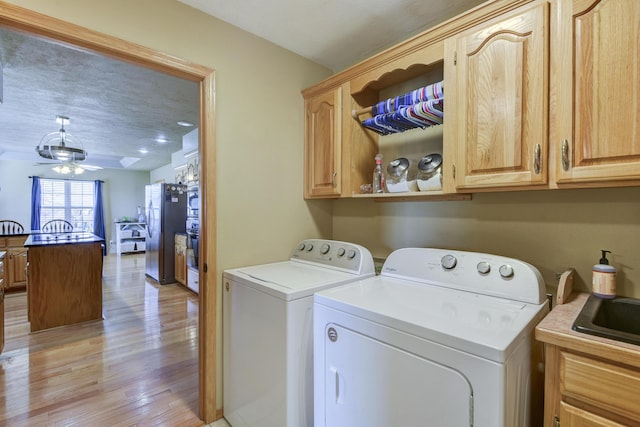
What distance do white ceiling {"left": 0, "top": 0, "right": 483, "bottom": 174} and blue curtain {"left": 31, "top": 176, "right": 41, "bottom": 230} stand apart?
2.54 m

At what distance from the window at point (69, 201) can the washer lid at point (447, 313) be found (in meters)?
8.95

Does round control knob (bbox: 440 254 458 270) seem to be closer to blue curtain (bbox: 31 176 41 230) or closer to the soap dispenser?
the soap dispenser

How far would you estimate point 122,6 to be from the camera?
1.44m

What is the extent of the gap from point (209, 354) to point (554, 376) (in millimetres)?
1671

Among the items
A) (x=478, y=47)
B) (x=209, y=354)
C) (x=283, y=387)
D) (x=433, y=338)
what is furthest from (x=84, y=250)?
(x=478, y=47)

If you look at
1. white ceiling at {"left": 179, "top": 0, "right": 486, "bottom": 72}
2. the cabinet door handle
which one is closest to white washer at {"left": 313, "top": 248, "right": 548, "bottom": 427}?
the cabinet door handle

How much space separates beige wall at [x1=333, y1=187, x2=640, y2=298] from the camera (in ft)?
4.04

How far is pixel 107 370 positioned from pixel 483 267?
9.25ft

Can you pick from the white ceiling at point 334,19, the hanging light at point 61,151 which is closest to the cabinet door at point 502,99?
the white ceiling at point 334,19

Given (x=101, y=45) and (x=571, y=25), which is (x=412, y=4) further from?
(x=101, y=45)

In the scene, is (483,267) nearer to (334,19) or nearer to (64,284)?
(334,19)

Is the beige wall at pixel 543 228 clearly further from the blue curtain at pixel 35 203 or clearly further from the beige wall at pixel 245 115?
the blue curtain at pixel 35 203

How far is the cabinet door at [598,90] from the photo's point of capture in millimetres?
976

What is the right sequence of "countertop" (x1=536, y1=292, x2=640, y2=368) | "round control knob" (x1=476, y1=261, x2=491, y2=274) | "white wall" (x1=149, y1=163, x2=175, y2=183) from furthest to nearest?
"white wall" (x1=149, y1=163, x2=175, y2=183) → "round control knob" (x1=476, y1=261, x2=491, y2=274) → "countertop" (x1=536, y1=292, x2=640, y2=368)
